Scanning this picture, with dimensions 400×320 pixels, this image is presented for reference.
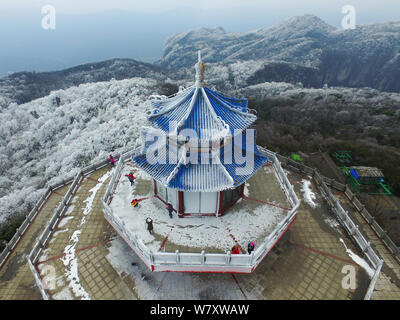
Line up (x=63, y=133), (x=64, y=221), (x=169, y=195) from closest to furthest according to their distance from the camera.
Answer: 1. (x=169, y=195)
2. (x=64, y=221)
3. (x=63, y=133)

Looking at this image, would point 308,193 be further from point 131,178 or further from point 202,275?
point 131,178

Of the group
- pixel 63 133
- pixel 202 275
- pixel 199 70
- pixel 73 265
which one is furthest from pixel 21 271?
pixel 63 133

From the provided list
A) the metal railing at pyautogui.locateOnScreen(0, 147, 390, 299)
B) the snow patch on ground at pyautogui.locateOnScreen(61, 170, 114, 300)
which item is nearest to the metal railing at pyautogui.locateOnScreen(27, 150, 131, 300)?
the metal railing at pyautogui.locateOnScreen(0, 147, 390, 299)

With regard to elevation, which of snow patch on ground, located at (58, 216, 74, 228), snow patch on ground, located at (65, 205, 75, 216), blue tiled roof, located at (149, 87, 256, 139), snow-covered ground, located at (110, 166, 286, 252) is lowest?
snow patch on ground, located at (58, 216, 74, 228)

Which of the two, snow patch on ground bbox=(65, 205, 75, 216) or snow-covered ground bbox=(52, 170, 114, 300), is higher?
snow patch on ground bbox=(65, 205, 75, 216)

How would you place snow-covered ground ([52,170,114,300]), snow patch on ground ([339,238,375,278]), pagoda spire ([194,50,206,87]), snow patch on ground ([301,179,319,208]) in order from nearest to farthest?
snow-covered ground ([52,170,114,300]) < pagoda spire ([194,50,206,87]) < snow patch on ground ([339,238,375,278]) < snow patch on ground ([301,179,319,208])

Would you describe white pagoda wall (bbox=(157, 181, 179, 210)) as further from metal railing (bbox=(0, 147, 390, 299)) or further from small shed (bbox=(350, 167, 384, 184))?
small shed (bbox=(350, 167, 384, 184))
